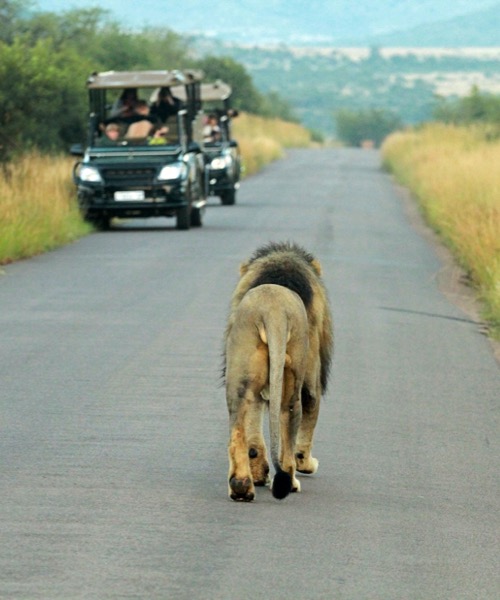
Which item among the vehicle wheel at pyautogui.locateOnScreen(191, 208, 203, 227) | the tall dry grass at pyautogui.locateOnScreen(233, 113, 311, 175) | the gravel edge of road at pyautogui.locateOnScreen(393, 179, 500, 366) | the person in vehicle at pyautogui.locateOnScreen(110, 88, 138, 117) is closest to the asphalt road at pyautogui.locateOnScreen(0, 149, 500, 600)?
the gravel edge of road at pyautogui.locateOnScreen(393, 179, 500, 366)

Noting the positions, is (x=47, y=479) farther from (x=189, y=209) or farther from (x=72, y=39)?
(x=72, y=39)

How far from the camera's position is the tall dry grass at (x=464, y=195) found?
17219mm

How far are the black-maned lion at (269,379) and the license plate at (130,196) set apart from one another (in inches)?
707

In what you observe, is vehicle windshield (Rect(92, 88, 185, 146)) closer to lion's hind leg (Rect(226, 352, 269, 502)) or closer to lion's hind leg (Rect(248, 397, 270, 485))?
lion's hind leg (Rect(248, 397, 270, 485))

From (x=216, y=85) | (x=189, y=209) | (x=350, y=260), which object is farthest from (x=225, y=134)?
(x=350, y=260)

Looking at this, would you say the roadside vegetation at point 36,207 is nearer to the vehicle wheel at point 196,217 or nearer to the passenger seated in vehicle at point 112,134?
the passenger seated in vehicle at point 112,134

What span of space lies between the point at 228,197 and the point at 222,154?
45.9 inches

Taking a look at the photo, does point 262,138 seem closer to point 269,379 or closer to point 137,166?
point 137,166

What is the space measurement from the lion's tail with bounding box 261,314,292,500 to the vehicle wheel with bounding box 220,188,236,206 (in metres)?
27.0

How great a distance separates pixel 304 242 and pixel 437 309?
7762mm

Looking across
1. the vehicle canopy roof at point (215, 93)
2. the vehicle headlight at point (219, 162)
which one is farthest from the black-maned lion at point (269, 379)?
the vehicle canopy roof at point (215, 93)

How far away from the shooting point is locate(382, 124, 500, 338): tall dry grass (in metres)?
17.2

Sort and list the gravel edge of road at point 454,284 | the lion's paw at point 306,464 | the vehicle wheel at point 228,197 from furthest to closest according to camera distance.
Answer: the vehicle wheel at point 228,197 < the gravel edge of road at point 454,284 < the lion's paw at point 306,464

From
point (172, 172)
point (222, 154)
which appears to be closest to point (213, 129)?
point (222, 154)
